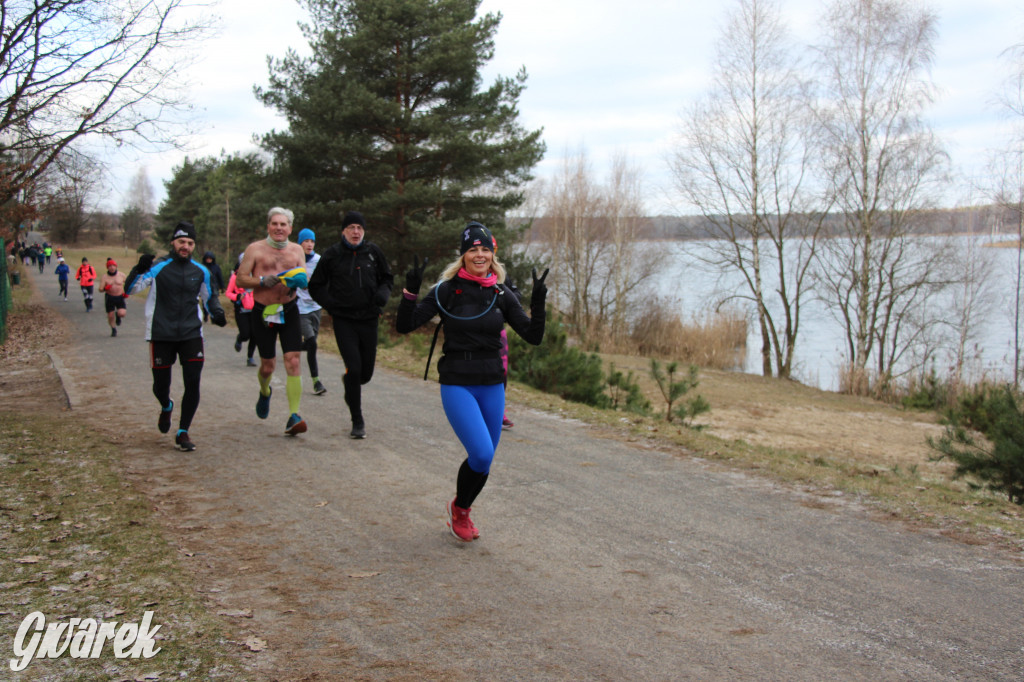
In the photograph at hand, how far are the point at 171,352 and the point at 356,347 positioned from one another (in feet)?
5.47

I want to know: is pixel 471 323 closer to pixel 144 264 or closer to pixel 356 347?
pixel 356 347

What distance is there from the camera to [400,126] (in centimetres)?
2350

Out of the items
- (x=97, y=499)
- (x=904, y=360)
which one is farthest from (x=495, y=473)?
(x=904, y=360)

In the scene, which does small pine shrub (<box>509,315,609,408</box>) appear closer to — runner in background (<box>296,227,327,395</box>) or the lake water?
runner in background (<box>296,227,327,395</box>)

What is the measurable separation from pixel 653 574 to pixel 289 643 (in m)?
2.09

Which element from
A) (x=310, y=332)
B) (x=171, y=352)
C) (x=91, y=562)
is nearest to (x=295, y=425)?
(x=171, y=352)

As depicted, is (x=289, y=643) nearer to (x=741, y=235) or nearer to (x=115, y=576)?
(x=115, y=576)

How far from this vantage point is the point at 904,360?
34500 millimetres

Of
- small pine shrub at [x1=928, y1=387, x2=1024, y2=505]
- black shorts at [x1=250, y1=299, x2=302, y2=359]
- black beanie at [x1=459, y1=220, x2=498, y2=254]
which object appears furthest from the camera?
small pine shrub at [x1=928, y1=387, x2=1024, y2=505]

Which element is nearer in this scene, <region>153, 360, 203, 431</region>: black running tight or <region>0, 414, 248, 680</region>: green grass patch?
<region>0, 414, 248, 680</region>: green grass patch

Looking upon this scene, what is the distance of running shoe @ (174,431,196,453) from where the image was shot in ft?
23.2

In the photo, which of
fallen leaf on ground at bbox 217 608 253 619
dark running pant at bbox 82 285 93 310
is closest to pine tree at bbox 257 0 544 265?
dark running pant at bbox 82 285 93 310

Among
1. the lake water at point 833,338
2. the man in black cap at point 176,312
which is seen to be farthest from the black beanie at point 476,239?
the lake water at point 833,338

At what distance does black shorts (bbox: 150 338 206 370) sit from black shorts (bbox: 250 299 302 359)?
2.09ft
